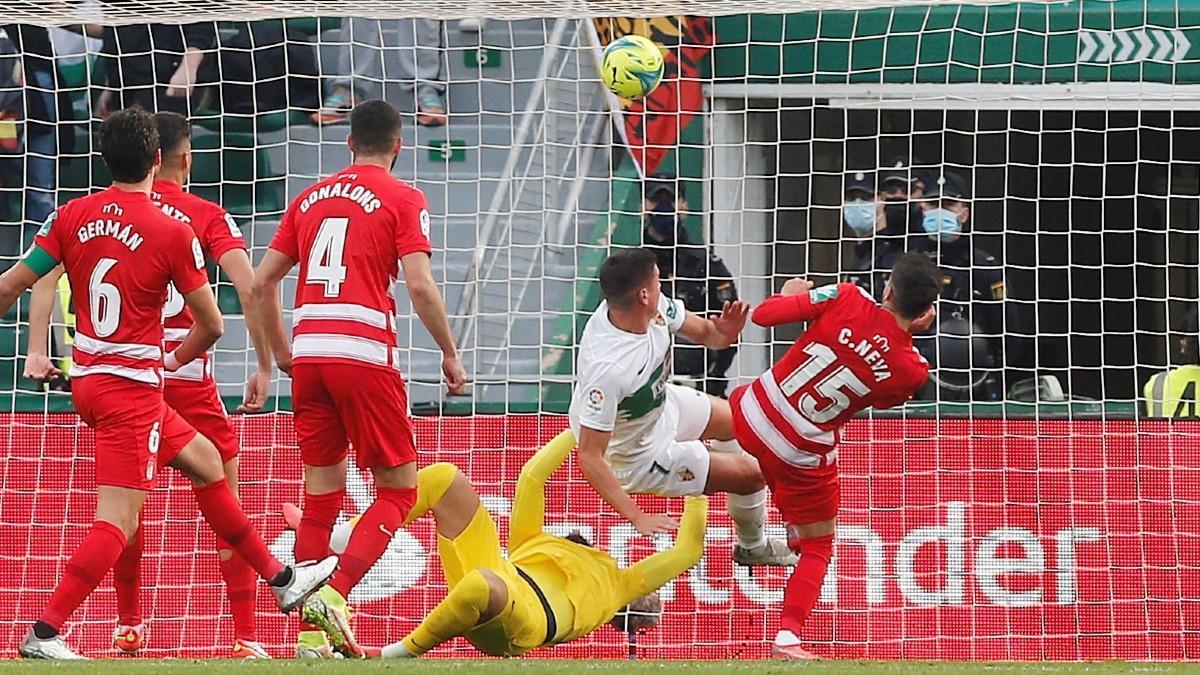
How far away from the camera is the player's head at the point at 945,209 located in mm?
10828

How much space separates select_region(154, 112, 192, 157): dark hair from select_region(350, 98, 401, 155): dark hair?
891mm

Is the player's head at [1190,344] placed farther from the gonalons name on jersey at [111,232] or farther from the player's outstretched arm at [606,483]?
the gonalons name on jersey at [111,232]

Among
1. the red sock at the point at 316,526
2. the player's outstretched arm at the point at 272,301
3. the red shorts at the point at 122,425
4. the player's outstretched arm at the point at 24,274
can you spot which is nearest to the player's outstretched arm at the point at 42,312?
the player's outstretched arm at the point at 24,274

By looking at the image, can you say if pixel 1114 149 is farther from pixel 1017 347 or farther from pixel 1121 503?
pixel 1121 503

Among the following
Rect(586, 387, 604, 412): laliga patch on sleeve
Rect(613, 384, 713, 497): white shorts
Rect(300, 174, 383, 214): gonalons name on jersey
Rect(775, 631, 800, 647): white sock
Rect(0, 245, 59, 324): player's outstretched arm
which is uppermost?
Rect(300, 174, 383, 214): gonalons name on jersey

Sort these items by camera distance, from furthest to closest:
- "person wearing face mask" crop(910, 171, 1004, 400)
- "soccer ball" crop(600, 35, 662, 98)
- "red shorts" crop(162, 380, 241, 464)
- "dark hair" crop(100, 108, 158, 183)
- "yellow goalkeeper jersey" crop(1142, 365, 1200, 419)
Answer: "person wearing face mask" crop(910, 171, 1004, 400)
"yellow goalkeeper jersey" crop(1142, 365, 1200, 419)
"soccer ball" crop(600, 35, 662, 98)
"red shorts" crop(162, 380, 241, 464)
"dark hair" crop(100, 108, 158, 183)

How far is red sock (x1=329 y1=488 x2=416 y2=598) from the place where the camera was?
22.7ft

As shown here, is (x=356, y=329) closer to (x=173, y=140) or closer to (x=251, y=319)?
(x=251, y=319)

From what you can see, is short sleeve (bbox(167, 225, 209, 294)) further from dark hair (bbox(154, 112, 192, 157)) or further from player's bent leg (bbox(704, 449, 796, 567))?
player's bent leg (bbox(704, 449, 796, 567))

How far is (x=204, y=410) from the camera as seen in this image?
7.79m

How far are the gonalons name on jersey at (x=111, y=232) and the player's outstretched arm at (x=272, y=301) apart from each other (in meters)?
0.48

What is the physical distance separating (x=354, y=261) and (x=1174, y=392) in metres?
5.03

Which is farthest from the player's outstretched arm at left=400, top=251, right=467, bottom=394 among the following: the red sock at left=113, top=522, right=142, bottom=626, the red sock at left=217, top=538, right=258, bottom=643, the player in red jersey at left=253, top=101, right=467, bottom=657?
the red sock at left=113, top=522, right=142, bottom=626

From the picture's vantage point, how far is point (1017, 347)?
10648 mm
